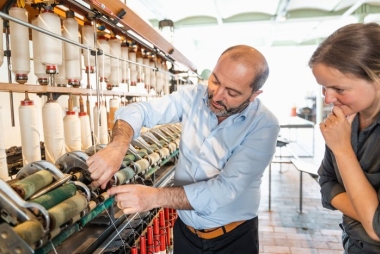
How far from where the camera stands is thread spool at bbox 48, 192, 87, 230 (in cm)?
87

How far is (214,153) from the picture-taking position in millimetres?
1435

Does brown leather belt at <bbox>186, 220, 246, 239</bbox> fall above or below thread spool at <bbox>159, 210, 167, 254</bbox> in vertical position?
above

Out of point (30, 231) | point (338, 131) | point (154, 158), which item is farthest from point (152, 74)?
point (30, 231)

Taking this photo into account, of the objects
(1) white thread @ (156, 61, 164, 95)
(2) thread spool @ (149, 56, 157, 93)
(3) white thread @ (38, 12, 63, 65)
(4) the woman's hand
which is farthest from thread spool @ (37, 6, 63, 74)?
(1) white thread @ (156, 61, 164, 95)

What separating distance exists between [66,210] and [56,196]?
0.19 ft

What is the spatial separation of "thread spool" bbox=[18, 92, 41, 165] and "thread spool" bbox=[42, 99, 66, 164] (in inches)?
Answer: 2.1

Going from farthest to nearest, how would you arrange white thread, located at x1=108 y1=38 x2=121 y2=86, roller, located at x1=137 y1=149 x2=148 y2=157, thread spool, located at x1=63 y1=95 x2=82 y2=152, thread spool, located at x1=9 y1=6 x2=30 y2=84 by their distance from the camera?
white thread, located at x1=108 y1=38 x2=121 y2=86, roller, located at x1=137 y1=149 x2=148 y2=157, thread spool, located at x1=63 y1=95 x2=82 y2=152, thread spool, located at x1=9 y1=6 x2=30 y2=84

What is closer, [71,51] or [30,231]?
[30,231]

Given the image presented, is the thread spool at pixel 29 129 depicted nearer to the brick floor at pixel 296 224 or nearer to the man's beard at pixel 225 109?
the man's beard at pixel 225 109

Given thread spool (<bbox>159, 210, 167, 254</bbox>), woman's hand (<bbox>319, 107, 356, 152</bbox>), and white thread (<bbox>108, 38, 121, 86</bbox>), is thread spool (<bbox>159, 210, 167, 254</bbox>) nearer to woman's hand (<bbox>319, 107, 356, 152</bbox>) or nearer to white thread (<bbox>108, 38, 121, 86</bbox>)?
white thread (<bbox>108, 38, 121, 86</bbox>)

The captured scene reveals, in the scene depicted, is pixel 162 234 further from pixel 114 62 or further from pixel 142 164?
pixel 114 62

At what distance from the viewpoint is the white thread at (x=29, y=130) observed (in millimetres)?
1283

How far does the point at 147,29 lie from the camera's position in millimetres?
2131

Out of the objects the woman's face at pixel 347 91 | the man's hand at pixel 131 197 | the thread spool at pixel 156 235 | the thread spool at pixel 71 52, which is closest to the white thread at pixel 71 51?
the thread spool at pixel 71 52
